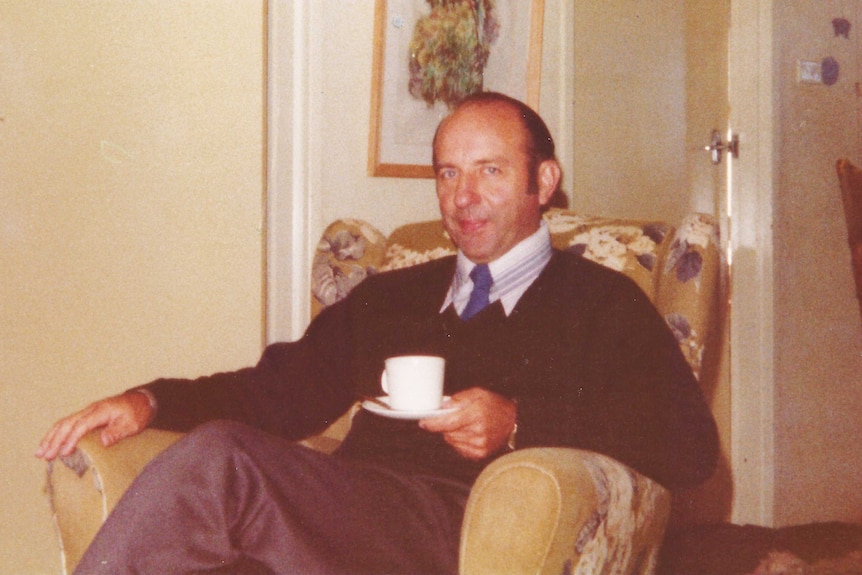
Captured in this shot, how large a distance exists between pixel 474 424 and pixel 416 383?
10cm

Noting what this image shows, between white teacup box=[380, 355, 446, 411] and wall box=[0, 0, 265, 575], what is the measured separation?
3.13 feet

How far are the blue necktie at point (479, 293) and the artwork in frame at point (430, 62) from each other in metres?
0.73

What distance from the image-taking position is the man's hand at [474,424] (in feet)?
3.86

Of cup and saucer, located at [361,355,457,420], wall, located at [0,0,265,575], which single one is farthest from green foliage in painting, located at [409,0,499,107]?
cup and saucer, located at [361,355,457,420]

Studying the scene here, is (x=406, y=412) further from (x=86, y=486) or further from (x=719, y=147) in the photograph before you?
(x=719, y=147)

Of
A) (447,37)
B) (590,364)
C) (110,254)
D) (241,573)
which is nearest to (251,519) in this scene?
(241,573)

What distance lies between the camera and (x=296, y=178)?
2145 mm

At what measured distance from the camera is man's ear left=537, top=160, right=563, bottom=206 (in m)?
1.65

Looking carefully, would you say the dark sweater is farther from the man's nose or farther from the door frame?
the door frame

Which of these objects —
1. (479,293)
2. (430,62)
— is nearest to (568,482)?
(479,293)

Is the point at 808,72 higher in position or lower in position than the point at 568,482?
higher

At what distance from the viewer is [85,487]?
121 cm

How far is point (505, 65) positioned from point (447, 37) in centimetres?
20

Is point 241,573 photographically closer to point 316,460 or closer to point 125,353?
point 316,460
